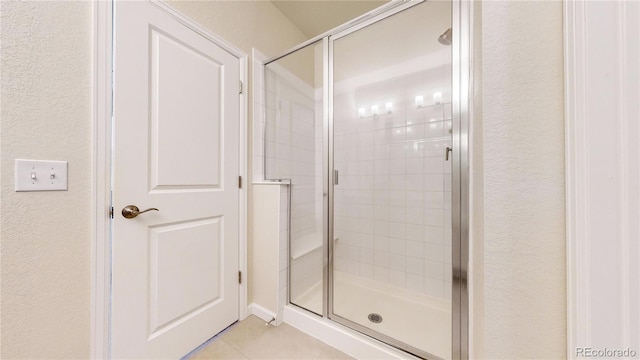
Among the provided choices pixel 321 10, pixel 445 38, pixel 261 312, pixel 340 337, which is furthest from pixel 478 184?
pixel 321 10

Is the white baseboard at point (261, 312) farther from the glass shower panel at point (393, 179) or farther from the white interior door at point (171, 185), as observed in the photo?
the glass shower panel at point (393, 179)

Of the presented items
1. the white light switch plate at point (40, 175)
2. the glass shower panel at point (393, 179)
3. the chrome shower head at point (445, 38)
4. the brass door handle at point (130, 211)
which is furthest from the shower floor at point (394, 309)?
the chrome shower head at point (445, 38)

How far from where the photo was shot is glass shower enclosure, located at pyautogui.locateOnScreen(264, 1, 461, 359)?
1419 millimetres

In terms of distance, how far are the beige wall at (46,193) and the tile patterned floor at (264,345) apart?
590mm

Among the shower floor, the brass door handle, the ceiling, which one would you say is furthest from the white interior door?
the ceiling

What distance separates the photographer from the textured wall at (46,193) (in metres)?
0.75

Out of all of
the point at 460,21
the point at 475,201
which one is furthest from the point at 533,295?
the point at 460,21

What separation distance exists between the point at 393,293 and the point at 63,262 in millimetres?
1902

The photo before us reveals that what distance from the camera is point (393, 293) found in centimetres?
174

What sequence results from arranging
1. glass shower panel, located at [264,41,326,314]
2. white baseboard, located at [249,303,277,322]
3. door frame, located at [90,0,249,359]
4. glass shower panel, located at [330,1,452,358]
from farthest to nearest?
glass shower panel, located at [264,41,326,314], white baseboard, located at [249,303,277,322], glass shower panel, located at [330,1,452,358], door frame, located at [90,0,249,359]

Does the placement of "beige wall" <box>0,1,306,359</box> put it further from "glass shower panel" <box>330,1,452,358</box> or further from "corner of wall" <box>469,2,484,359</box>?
"corner of wall" <box>469,2,484,359</box>

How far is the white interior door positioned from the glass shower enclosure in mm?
421

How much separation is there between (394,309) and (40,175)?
2.00m

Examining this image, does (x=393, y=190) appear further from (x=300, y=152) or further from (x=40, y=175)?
(x=40, y=175)
